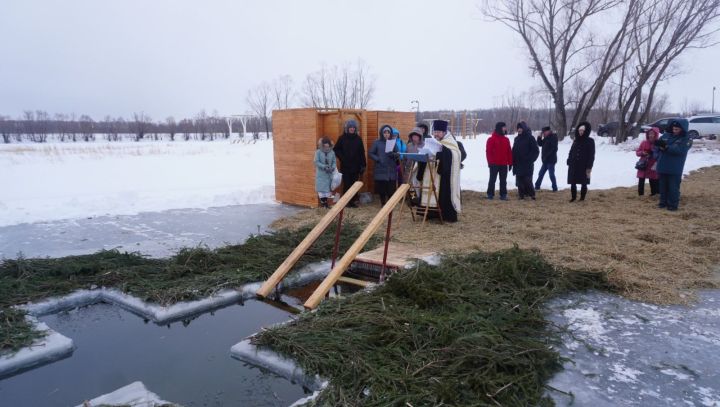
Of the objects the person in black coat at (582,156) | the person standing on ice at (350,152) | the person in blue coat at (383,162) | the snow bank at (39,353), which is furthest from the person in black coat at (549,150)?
the snow bank at (39,353)

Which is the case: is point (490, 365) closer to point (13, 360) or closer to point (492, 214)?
point (13, 360)

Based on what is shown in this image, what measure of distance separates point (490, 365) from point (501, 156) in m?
7.17

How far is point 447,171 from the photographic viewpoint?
24.5 feet

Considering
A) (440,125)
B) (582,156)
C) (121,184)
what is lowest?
(121,184)

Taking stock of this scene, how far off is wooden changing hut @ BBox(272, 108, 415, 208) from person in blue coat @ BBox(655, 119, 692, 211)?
4940 millimetres

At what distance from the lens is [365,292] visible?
14.0 ft

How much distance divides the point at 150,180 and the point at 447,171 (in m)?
10.6

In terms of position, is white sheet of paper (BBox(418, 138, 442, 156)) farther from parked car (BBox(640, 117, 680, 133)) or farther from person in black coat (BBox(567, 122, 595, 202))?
parked car (BBox(640, 117, 680, 133))

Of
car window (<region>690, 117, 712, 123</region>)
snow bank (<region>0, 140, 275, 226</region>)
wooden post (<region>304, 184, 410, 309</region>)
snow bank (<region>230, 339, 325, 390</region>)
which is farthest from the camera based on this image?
car window (<region>690, 117, 712, 123</region>)

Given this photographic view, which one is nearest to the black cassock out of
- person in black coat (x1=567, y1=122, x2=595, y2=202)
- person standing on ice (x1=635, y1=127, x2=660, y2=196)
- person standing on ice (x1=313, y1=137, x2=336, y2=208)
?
person standing on ice (x1=313, y1=137, x2=336, y2=208)

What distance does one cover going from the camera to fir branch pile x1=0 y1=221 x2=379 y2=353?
443 centimetres

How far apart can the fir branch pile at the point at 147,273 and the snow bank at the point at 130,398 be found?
133 centimetres

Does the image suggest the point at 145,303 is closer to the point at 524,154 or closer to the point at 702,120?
Result: the point at 524,154

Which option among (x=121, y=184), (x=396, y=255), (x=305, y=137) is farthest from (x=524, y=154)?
(x=121, y=184)
